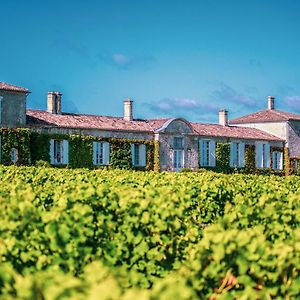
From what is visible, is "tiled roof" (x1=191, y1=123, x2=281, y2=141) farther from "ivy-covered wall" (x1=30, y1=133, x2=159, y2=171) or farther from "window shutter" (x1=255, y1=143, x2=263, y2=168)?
"ivy-covered wall" (x1=30, y1=133, x2=159, y2=171)

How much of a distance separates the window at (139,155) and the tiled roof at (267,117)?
14.2 metres

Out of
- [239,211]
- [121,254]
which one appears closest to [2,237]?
[121,254]

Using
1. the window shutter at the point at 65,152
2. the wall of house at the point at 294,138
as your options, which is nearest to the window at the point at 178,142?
the window shutter at the point at 65,152

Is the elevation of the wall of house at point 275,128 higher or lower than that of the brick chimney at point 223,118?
lower

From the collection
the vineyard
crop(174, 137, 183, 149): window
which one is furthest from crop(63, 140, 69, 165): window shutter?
the vineyard

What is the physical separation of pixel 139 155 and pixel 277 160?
13.6 m

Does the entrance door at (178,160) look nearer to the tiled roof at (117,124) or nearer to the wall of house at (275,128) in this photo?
the tiled roof at (117,124)

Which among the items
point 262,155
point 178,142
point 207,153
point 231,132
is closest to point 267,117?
point 262,155

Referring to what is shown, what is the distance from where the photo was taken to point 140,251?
23.7 feet

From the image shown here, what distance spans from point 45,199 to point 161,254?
360 centimetres

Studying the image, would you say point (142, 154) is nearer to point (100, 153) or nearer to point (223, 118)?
point (100, 153)

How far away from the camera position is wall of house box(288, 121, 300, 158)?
5125cm

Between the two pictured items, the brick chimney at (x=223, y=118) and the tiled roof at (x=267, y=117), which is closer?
the brick chimney at (x=223, y=118)

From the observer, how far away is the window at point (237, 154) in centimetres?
4723
